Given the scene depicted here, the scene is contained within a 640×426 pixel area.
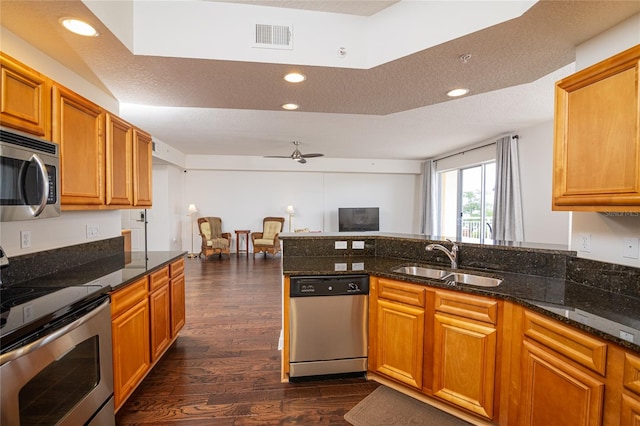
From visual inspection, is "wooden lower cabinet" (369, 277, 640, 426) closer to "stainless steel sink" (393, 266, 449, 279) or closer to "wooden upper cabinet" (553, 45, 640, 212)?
"stainless steel sink" (393, 266, 449, 279)

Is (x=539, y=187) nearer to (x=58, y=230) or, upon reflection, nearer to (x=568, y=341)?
(x=568, y=341)

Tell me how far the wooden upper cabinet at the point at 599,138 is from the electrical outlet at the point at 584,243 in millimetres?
371

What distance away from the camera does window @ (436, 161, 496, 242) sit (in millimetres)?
6055

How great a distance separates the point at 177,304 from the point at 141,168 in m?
1.30

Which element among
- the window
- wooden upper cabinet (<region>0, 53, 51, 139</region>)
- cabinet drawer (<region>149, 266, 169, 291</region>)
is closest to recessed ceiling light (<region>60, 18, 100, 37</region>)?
wooden upper cabinet (<region>0, 53, 51, 139</region>)

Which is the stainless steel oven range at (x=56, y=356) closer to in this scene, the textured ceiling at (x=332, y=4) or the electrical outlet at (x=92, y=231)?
the electrical outlet at (x=92, y=231)

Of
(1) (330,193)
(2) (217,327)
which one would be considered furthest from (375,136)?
(2) (217,327)

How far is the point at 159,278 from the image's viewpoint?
227cm

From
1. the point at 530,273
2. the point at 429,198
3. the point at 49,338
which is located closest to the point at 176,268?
the point at 49,338

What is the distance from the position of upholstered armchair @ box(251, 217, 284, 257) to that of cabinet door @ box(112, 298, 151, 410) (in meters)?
5.13

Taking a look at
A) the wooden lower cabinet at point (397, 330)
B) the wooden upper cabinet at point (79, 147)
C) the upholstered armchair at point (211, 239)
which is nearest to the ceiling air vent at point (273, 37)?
the wooden upper cabinet at point (79, 147)

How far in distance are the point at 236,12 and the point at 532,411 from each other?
2.82 m

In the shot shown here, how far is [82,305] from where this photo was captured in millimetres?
1389

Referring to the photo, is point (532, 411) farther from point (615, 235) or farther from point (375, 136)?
point (375, 136)
